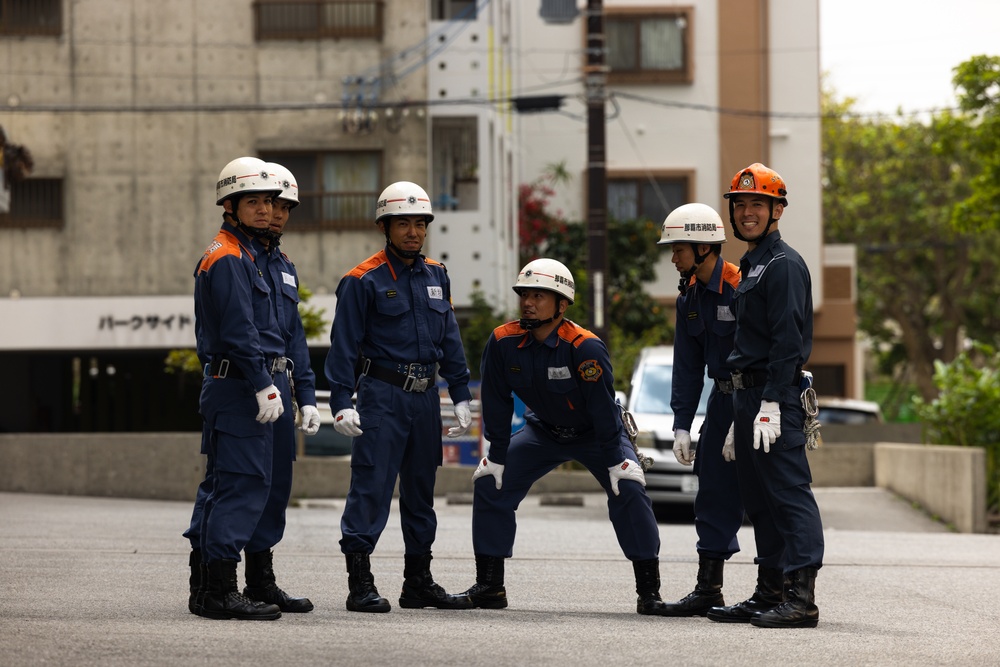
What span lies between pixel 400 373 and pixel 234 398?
108cm

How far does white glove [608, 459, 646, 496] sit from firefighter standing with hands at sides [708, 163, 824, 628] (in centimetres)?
58

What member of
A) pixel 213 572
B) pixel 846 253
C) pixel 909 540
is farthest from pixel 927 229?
pixel 213 572

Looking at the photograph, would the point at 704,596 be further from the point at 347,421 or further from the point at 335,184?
the point at 335,184

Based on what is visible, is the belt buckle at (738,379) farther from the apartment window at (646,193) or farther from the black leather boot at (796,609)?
the apartment window at (646,193)

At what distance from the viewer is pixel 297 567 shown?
10.8 metres

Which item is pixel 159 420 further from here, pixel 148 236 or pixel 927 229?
pixel 927 229

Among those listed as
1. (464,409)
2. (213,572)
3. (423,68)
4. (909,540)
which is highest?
(423,68)

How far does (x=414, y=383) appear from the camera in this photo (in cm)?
874

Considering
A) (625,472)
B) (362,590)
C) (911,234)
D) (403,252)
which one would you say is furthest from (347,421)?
(911,234)

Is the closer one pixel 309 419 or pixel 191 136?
pixel 309 419

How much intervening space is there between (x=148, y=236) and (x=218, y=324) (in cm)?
2053

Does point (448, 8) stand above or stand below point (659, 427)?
above

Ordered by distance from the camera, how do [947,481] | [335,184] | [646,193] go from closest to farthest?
[947,481]
[335,184]
[646,193]

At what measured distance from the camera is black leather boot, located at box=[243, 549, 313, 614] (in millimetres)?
8305
